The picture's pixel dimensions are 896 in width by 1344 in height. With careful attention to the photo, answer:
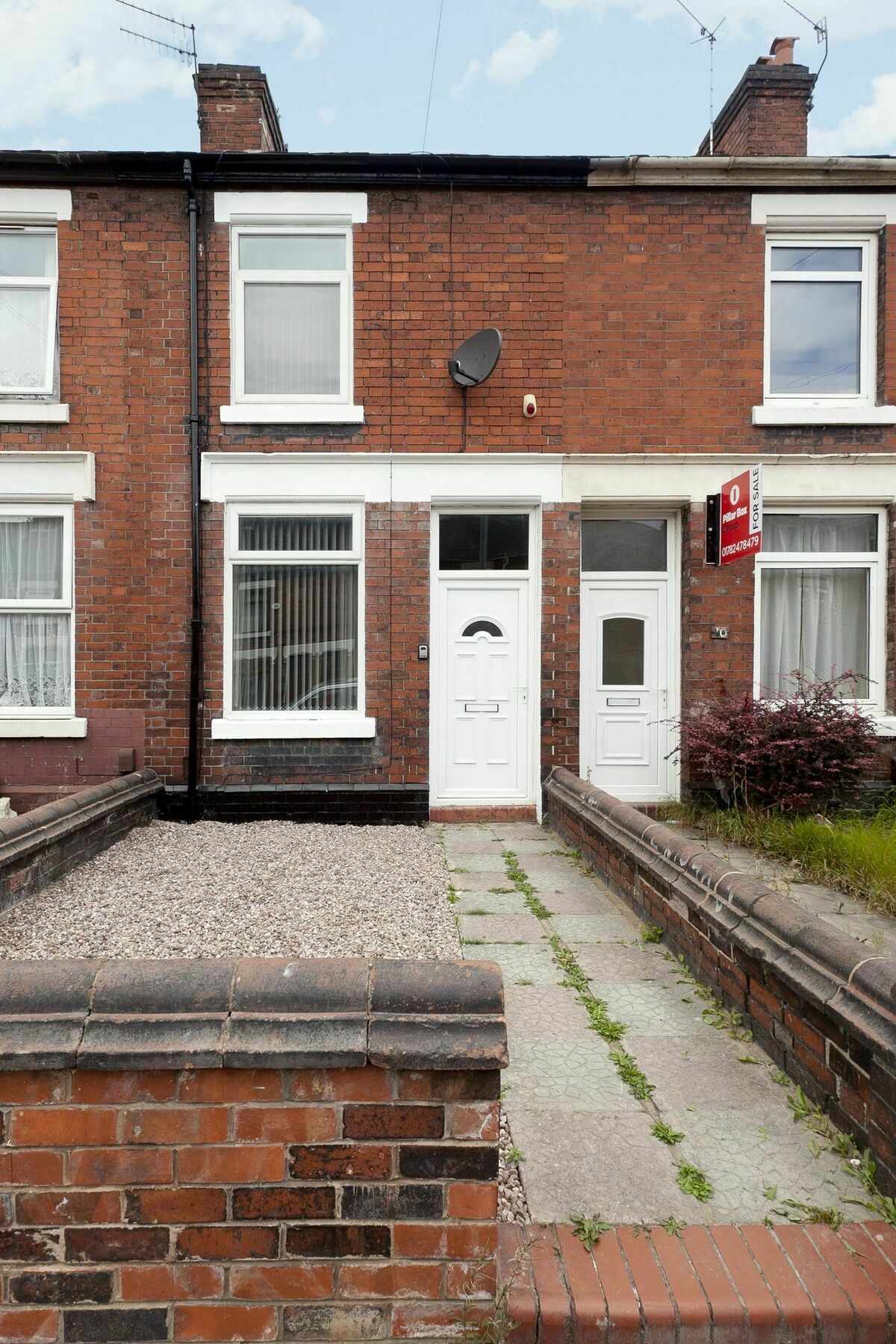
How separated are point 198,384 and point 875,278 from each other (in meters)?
6.05

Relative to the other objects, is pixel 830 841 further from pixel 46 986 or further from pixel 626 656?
pixel 46 986

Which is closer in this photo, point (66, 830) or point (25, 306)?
point (66, 830)

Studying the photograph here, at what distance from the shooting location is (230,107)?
7422mm

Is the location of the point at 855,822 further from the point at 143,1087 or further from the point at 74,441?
the point at 74,441

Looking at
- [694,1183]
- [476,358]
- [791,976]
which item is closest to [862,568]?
[476,358]

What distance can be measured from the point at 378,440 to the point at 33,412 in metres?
2.92

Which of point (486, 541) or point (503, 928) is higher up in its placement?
point (486, 541)

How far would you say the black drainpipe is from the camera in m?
6.95

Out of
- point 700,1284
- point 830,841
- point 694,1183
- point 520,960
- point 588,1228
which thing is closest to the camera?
point 700,1284

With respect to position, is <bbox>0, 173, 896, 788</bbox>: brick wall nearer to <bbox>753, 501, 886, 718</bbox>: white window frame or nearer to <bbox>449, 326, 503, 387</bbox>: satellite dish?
<bbox>449, 326, 503, 387</bbox>: satellite dish

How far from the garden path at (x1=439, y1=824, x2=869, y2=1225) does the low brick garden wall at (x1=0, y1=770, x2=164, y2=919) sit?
8.40ft

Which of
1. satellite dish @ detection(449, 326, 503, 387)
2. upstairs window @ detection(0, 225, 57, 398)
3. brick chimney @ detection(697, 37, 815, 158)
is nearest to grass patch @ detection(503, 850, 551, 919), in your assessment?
satellite dish @ detection(449, 326, 503, 387)

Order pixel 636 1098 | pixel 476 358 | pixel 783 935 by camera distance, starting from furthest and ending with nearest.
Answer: pixel 476 358 < pixel 783 935 < pixel 636 1098

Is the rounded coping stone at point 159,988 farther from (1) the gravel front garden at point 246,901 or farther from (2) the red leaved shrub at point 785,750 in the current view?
(2) the red leaved shrub at point 785,750
